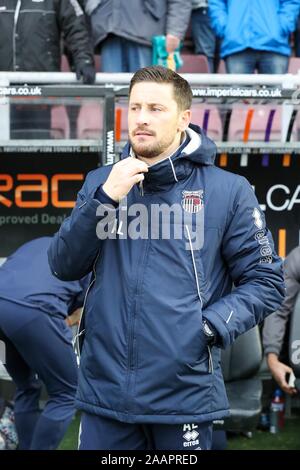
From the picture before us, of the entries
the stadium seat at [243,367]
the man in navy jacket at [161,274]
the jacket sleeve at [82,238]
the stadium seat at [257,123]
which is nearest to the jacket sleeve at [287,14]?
the stadium seat at [257,123]

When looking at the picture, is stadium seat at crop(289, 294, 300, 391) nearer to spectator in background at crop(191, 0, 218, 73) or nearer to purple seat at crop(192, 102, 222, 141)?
purple seat at crop(192, 102, 222, 141)

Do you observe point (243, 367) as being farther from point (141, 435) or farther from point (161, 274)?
point (161, 274)

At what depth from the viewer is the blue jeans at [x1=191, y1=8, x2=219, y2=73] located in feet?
20.4

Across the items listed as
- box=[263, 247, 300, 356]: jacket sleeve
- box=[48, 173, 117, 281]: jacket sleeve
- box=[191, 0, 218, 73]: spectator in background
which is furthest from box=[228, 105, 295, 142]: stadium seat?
box=[48, 173, 117, 281]: jacket sleeve

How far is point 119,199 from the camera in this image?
2.95 m

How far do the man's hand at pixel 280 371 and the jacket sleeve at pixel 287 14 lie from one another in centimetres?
228

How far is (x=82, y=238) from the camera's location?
2.94m

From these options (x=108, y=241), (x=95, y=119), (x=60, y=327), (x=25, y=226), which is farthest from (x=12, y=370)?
(x=108, y=241)

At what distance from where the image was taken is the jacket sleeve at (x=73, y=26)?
548cm

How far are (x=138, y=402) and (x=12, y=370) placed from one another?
208 centimetres

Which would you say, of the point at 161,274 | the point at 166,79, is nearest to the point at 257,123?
the point at 166,79

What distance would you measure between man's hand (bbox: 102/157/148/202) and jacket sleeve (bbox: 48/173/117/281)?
5 cm

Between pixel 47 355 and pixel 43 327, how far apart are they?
159 mm

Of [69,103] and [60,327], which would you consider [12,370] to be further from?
[69,103]
